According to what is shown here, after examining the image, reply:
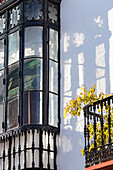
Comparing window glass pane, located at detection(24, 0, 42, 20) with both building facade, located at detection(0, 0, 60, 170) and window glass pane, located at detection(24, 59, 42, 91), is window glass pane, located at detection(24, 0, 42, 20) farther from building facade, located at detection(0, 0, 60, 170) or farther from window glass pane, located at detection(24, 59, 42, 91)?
window glass pane, located at detection(24, 59, 42, 91)

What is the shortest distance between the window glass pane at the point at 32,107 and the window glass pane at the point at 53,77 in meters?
0.42

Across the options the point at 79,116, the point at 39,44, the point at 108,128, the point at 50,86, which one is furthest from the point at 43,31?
the point at 108,128

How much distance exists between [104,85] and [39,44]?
1.93 m

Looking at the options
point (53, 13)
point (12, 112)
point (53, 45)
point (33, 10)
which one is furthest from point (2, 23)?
point (12, 112)

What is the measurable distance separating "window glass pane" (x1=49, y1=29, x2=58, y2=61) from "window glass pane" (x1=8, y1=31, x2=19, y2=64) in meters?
0.76

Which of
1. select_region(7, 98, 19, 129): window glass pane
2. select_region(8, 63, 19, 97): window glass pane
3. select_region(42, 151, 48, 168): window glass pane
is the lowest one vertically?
select_region(42, 151, 48, 168): window glass pane

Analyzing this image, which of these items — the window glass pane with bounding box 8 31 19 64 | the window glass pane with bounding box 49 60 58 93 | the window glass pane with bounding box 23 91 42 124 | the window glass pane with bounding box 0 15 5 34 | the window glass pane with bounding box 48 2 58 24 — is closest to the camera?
the window glass pane with bounding box 23 91 42 124

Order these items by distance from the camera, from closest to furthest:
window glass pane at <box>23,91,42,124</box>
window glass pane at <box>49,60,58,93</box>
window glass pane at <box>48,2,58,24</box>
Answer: window glass pane at <box>23,91,42,124</box>
window glass pane at <box>49,60,58,93</box>
window glass pane at <box>48,2,58,24</box>

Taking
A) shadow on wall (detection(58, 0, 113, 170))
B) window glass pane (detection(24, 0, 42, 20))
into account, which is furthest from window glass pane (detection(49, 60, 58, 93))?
window glass pane (detection(24, 0, 42, 20))

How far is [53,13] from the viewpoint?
1583cm

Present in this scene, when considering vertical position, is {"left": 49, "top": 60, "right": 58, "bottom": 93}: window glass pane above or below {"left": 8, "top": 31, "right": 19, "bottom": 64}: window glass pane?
below

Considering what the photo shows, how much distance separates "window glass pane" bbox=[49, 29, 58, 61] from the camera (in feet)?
50.8

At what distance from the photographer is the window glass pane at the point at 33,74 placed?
49.3ft

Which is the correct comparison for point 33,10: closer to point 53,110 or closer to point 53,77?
point 53,77
